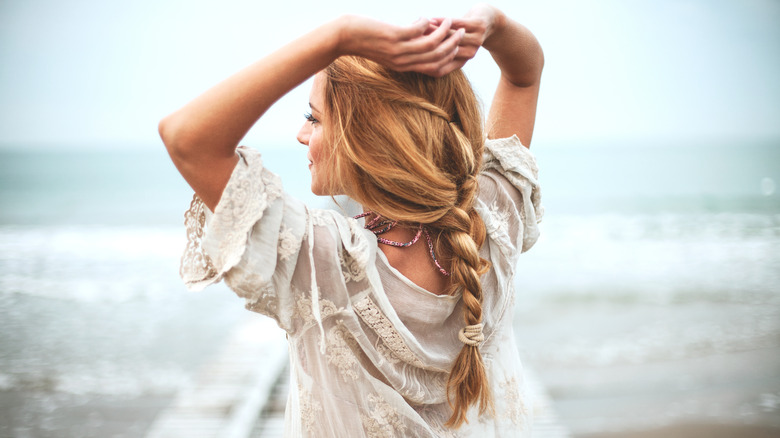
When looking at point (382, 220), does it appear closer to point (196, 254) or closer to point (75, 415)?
point (196, 254)

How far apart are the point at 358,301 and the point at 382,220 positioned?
169 mm

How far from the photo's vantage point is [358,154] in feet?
3.19

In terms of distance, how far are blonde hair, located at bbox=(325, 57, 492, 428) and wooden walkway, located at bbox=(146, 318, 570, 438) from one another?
2.73m

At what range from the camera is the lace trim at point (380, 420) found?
1074 millimetres

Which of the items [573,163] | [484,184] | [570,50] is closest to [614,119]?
[570,50]

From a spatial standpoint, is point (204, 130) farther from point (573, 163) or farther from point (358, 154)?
point (573, 163)

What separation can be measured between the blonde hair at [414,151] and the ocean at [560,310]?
396mm

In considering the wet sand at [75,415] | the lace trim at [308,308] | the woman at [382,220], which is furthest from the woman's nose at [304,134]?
the wet sand at [75,415]

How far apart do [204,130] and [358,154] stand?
0.92 feet

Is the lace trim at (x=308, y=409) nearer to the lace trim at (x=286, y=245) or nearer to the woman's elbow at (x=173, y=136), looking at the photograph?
the lace trim at (x=286, y=245)

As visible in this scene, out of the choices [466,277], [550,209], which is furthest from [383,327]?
[550,209]

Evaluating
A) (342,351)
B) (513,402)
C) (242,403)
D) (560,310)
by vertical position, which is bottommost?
(560,310)

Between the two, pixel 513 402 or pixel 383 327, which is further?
pixel 513 402

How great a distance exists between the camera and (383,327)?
1.00 meters
